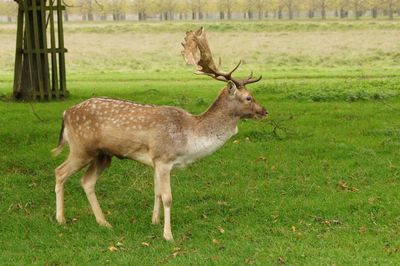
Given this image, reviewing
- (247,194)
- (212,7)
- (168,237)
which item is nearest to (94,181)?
(168,237)

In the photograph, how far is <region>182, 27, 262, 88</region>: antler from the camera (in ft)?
27.5

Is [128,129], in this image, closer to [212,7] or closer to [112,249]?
[112,249]

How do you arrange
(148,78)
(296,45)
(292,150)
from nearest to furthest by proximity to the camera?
(292,150), (148,78), (296,45)

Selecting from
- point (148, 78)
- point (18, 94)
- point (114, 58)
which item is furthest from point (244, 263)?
point (114, 58)

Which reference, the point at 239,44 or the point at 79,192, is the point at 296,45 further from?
the point at 79,192

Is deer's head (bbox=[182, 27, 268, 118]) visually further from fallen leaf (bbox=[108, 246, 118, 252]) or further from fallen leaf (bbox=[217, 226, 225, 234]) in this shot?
fallen leaf (bbox=[108, 246, 118, 252])

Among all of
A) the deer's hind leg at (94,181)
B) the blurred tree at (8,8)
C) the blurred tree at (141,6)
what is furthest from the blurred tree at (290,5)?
the deer's hind leg at (94,181)

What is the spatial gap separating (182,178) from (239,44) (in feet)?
139

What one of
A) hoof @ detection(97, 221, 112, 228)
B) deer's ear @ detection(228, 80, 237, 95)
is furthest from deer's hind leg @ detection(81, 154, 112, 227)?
deer's ear @ detection(228, 80, 237, 95)

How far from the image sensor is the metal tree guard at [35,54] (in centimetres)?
1739

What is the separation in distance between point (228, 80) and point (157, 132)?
3.19 feet

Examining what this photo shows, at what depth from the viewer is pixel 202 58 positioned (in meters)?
8.57

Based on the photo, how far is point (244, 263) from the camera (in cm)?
711

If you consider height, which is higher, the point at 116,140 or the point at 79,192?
the point at 116,140
